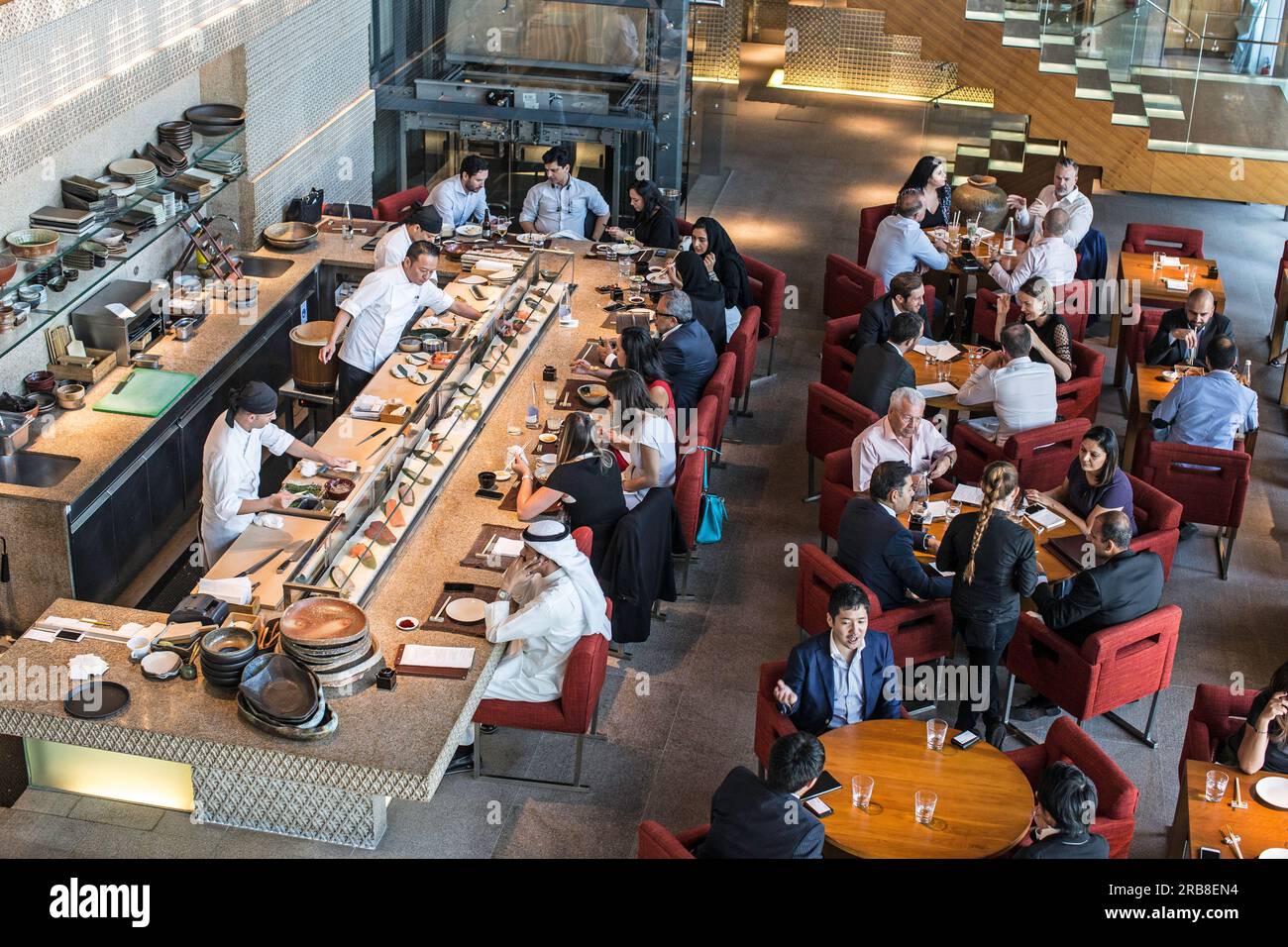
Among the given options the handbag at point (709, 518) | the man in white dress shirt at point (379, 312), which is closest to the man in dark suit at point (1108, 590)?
the handbag at point (709, 518)

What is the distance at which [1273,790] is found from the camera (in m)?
6.06

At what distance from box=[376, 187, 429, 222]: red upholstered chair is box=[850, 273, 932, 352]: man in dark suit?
3.94 meters

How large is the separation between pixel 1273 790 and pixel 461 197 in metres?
7.42

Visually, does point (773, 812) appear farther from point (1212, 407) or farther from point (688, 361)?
point (1212, 407)

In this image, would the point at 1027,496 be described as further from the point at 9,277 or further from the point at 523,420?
the point at 9,277

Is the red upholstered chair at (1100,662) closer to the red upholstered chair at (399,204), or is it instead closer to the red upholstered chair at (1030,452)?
the red upholstered chair at (1030,452)

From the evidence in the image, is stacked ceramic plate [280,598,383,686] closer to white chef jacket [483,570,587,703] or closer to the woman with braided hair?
white chef jacket [483,570,587,703]

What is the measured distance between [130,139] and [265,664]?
4.83 m

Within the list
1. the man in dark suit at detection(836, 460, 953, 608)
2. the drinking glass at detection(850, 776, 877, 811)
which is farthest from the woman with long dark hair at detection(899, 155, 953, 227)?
the drinking glass at detection(850, 776, 877, 811)

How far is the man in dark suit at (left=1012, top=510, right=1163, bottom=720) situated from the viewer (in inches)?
273

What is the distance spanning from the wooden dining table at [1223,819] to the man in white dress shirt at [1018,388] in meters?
2.89

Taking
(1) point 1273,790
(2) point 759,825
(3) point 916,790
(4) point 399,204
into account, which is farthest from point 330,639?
(4) point 399,204

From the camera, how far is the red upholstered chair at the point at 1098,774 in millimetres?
5816

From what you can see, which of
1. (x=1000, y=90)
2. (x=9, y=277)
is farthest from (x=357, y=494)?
(x=1000, y=90)
